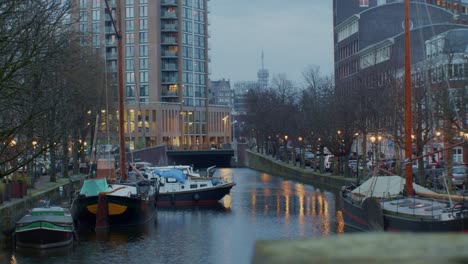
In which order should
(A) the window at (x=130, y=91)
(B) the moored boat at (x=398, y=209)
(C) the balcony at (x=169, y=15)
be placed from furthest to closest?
(A) the window at (x=130, y=91) < (C) the balcony at (x=169, y=15) < (B) the moored boat at (x=398, y=209)

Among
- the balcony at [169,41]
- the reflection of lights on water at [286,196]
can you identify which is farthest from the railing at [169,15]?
the reflection of lights on water at [286,196]

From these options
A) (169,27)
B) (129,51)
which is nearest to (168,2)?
(169,27)

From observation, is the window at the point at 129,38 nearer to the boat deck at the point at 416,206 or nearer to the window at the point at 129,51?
the window at the point at 129,51

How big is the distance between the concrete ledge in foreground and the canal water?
79.5 feet

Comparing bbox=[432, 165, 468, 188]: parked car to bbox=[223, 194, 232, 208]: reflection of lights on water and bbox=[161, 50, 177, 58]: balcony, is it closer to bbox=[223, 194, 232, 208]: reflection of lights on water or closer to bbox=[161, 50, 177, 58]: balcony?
bbox=[223, 194, 232, 208]: reflection of lights on water

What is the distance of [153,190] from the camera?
159 ft

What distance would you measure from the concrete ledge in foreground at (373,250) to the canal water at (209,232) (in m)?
24.2

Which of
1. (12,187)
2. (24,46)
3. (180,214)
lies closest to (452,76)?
(180,214)

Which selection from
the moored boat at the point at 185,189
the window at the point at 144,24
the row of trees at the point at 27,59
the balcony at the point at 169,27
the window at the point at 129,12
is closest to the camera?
the row of trees at the point at 27,59

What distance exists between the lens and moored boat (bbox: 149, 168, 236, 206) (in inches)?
2199

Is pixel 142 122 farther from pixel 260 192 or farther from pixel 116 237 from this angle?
pixel 116 237

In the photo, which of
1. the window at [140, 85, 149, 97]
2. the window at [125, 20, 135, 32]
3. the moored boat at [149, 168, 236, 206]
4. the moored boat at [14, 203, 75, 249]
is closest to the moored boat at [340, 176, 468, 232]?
the moored boat at [14, 203, 75, 249]

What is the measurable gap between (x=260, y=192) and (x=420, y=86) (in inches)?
782

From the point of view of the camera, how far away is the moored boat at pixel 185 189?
55844mm
